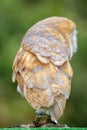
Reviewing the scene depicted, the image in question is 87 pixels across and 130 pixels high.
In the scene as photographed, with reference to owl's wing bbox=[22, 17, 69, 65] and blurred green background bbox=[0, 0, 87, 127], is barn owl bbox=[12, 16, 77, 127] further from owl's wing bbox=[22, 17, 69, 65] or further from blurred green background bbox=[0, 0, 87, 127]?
blurred green background bbox=[0, 0, 87, 127]

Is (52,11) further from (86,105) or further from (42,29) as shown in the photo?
(42,29)

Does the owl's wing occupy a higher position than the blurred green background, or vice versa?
the owl's wing

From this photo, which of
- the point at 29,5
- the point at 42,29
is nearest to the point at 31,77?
the point at 42,29

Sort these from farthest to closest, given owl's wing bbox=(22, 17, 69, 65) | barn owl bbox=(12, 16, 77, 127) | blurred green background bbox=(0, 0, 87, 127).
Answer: blurred green background bbox=(0, 0, 87, 127) → owl's wing bbox=(22, 17, 69, 65) → barn owl bbox=(12, 16, 77, 127)

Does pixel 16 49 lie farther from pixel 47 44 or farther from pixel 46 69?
pixel 46 69

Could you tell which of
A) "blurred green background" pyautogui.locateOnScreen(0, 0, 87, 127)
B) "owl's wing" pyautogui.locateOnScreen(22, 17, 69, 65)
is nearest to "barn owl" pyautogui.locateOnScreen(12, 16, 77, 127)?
"owl's wing" pyautogui.locateOnScreen(22, 17, 69, 65)

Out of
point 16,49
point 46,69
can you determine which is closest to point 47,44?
point 46,69

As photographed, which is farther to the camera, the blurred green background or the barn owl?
the blurred green background
